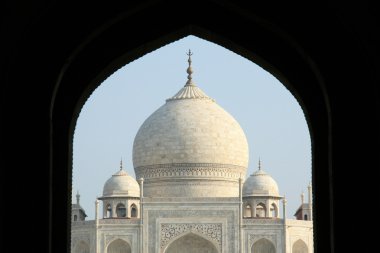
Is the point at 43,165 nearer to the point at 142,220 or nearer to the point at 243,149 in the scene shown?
the point at 142,220

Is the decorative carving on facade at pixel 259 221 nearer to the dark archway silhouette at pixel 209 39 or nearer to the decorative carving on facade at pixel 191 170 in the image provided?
the decorative carving on facade at pixel 191 170

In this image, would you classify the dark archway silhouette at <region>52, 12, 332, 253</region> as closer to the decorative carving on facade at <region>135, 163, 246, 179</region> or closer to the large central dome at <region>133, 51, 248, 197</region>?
the large central dome at <region>133, 51, 248, 197</region>

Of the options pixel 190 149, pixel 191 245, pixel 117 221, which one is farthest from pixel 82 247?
pixel 190 149

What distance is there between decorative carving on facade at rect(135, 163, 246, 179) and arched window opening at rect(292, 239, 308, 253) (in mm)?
3838

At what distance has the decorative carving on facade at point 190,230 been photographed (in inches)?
1383

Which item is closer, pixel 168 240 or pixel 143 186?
pixel 168 240

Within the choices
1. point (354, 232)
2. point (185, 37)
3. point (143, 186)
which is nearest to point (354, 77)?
point (354, 232)

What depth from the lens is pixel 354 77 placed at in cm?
705

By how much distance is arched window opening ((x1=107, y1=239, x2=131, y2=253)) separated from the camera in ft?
117

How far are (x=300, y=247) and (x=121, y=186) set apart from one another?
656 cm

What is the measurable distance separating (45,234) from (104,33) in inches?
65.9

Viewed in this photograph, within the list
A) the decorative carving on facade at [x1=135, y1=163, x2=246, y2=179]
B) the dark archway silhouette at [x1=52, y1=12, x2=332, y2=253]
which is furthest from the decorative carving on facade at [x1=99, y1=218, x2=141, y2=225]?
the dark archway silhouette at [x1=52, y1=12, x2=332, y2=253]

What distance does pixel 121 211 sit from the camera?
3956 cm

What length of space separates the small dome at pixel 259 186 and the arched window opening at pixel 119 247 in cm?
459
